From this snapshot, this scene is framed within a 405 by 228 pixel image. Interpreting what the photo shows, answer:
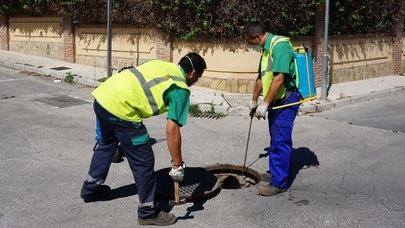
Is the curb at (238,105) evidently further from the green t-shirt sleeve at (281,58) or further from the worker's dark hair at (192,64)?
the worker's dark hair at (192,64)

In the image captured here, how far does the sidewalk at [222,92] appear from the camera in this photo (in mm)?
10617

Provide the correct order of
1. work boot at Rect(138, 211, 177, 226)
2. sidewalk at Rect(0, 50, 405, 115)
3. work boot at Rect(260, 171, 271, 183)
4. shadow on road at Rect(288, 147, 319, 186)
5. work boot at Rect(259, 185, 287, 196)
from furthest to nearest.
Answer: sidewalk at Rect(0, 50, 405, 115), shadow on road at Rect(288, 147, 319, 186), work boot at Rect(260, 171, 271, 183), work boot at Rect(259, 185, 287, 196), work boot at Rect(138, 211, 177, 226)

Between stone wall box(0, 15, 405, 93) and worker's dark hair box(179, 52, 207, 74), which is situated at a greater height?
worker's dark hair box(179, 52, 207, 74)

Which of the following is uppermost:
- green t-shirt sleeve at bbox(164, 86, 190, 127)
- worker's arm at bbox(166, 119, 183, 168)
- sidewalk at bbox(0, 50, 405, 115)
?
green t-shirt sleeve at bbox(164, 86, 190, 127)

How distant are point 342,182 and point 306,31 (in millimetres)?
6985

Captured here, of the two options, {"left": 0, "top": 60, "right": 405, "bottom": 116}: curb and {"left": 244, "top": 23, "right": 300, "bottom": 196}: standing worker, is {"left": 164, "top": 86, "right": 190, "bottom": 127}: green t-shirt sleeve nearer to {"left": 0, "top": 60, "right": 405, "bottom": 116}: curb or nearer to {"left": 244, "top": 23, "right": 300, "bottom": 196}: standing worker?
{"left": 244, "top": 23, "right": 300, "bottom": 196}: standing worker

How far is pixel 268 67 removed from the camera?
5.54 meters

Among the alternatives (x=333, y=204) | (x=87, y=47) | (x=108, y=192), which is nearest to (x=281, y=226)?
(x=333, y=204)

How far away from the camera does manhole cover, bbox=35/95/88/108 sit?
34.9 ft

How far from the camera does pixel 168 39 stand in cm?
1296

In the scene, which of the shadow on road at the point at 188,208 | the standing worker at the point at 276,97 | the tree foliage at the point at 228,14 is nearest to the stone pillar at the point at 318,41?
the tree foliage at the point at 228,14

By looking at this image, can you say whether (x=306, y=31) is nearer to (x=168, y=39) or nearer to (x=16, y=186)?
(x=168, y=39)

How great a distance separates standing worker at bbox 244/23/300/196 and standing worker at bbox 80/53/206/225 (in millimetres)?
1076

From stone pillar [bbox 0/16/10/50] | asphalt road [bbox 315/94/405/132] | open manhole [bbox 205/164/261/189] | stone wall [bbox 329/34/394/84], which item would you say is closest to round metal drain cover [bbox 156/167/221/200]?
open manhole [bbox 205/164/261/189]
